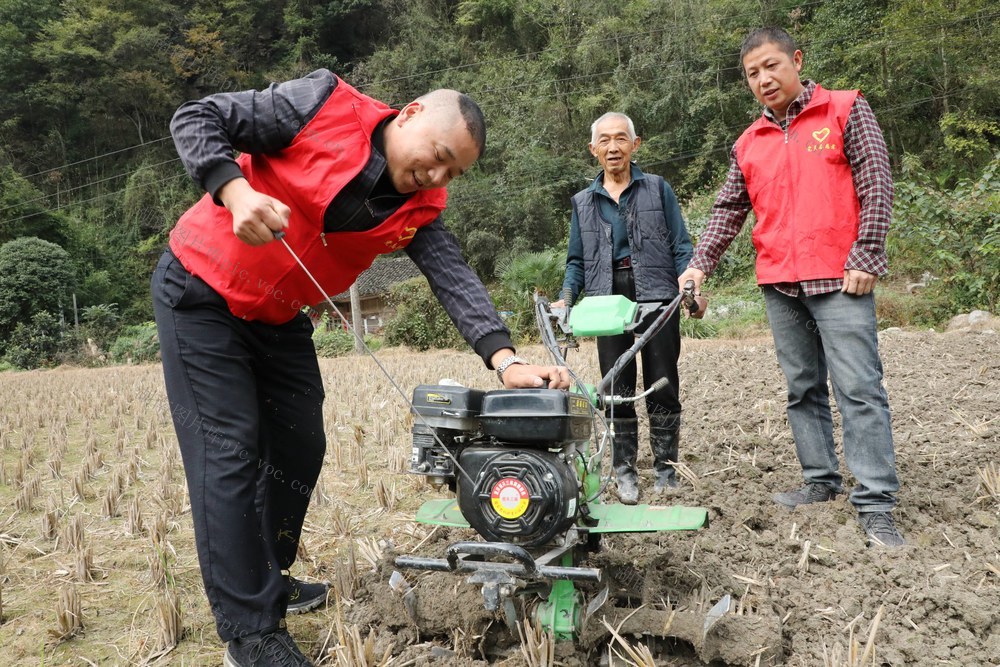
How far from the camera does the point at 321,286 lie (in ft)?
7.06

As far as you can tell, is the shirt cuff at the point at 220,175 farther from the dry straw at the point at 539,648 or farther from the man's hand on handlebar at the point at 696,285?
the man's hand on handlebar at the point at 696,285

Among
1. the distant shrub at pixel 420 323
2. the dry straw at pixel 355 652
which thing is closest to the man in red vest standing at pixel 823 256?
the dry straw at pixel 355 652

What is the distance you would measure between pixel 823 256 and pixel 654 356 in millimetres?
1039

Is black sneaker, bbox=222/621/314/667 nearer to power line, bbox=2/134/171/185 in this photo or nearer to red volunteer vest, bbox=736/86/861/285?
red volunteer vest, bbox=736/86/861/285

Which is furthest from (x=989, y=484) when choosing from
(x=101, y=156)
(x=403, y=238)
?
(x=101, y=156)

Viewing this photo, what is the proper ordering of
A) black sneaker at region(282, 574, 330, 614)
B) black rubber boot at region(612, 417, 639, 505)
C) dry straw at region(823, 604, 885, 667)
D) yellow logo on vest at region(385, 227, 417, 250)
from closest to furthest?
1. dry straw at region(823, 604, 885, 667)
2. yellow logo on vest at region(385, 227, 417, 250)
3. black sneaker at region(282, 574, 330, 614)
4. black rubber boot at region(612, 417, 639, 505)

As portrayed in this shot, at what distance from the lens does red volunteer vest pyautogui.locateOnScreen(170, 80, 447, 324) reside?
200cm

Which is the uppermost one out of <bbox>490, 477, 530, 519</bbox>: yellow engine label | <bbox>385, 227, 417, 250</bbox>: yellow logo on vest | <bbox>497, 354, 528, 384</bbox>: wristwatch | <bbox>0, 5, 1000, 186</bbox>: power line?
<bbox>0, 5, 1000, 186</bbox>: power line

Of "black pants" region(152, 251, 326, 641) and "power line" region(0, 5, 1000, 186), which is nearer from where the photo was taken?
"black pants" region(152, 251, 326, 641)

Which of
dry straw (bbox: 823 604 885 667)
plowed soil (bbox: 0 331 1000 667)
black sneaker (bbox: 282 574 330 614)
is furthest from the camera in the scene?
black sneaker (bbox: 282 574 330 614)

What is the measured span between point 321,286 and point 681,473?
2.28 metres

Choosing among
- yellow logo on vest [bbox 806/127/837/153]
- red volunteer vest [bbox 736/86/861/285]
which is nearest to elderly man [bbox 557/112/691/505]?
red volunteer vest [bbox 736/86/861/285]

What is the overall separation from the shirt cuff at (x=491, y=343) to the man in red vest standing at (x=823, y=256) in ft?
4.16

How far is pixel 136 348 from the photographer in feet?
77.2
